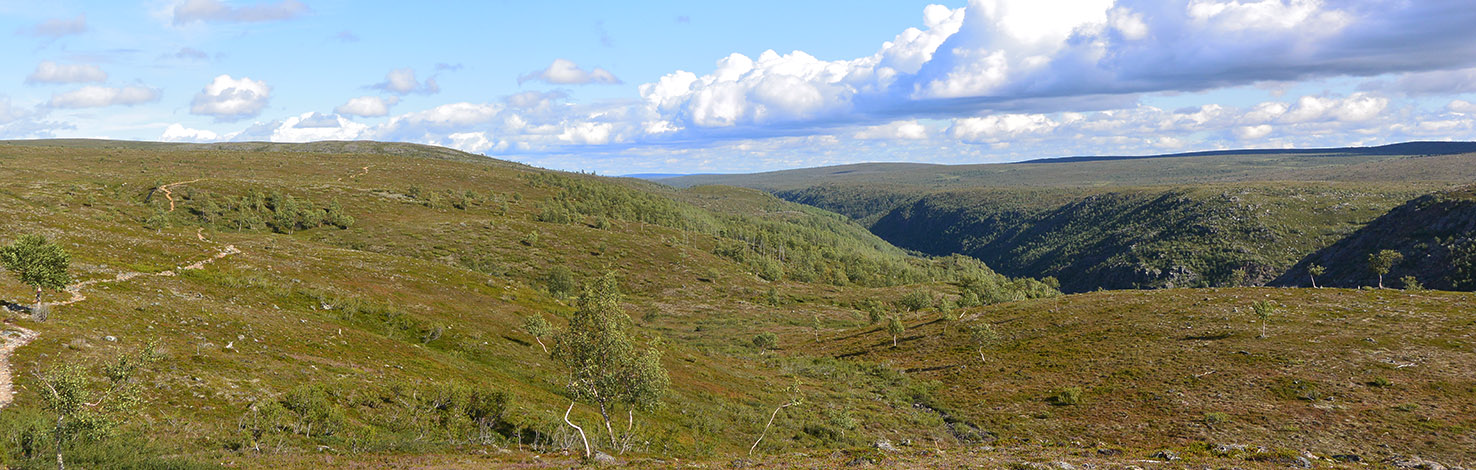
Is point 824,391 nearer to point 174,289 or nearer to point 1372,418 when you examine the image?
point 1372,418

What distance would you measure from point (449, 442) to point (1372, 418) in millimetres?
51725

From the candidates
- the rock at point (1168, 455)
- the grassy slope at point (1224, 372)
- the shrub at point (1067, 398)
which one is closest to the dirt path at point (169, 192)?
the grassy slope at point (1224, 372)

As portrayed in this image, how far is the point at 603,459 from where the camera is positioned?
2628cm

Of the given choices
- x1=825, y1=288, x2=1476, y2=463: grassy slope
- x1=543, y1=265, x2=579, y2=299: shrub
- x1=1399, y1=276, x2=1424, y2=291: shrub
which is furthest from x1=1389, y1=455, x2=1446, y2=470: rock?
x1=1399, y1=276, x2=1424, y2=291: shrub

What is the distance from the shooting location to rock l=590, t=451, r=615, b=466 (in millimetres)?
25572

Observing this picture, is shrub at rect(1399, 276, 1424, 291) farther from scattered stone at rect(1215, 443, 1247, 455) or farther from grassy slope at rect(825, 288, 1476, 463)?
scattered stone at rect(1215, 443, 1247, 455)

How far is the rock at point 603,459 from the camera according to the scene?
25.6 meters

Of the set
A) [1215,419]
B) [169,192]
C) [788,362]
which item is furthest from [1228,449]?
[169,192]

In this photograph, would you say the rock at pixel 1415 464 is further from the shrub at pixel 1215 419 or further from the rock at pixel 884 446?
the rock at pixel 884 446

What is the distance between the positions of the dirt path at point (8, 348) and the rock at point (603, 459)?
61.7 feet

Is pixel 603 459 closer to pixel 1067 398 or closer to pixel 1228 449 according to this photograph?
pixel 1228 449

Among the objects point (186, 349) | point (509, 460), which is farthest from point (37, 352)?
point (509, 460)

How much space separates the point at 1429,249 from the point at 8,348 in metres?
265

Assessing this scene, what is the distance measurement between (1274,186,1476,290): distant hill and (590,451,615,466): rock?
665ft
